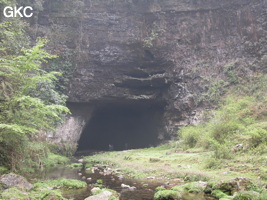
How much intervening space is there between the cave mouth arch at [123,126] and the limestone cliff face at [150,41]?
2525mm

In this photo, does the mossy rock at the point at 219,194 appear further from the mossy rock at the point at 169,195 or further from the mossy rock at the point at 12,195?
the mossy rock at the point at 12,195

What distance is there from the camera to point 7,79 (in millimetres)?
10461

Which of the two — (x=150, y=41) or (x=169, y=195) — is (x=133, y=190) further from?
(x=150, y=41)

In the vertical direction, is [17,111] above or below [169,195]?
above

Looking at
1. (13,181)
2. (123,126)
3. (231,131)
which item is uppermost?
(231,131)

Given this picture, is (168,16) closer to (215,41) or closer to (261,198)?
(215,41)

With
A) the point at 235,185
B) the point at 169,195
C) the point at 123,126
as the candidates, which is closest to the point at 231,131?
the point at 235,185

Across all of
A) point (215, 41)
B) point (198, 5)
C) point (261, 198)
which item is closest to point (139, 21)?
point (198, 5)

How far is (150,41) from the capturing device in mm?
28578

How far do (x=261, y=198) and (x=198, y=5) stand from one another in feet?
85.9

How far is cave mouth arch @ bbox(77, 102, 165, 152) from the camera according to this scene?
3259 centimetres

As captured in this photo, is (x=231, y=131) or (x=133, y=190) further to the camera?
(x=231, y=131)

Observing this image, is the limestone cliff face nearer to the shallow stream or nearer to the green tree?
the shallow stream

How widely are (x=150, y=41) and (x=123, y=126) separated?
527 inches
